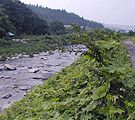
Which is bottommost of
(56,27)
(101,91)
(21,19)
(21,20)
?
(56,27)

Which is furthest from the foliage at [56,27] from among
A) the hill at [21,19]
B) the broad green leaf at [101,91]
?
the broad green leaf at [101,91]

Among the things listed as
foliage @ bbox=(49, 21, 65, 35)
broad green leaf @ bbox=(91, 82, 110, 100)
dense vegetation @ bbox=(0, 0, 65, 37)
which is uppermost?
broad green leaf @ bbox=(91, 82, 110, 100)

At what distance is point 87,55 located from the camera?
16.2 ft

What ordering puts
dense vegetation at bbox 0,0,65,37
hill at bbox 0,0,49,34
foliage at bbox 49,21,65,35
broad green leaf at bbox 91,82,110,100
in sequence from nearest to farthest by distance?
broad green leaf at bbox 91,82,110,100
dense vegetation at bbox 0,0,65,37
hill at bbox 0,0,49,34
foliage at bbox 49,21,65,35

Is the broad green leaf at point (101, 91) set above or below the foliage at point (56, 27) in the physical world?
above

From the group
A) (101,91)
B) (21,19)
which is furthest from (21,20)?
(101,91)

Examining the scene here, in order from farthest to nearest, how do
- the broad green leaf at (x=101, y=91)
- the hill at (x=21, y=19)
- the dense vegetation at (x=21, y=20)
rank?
the hill at (x=21, y=19), the dense vegetation at (x=21, y=20), the broad green leaf at (x=101, y=91)

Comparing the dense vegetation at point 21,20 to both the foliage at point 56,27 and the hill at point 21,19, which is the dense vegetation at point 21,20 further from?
the foliage at point 56,27

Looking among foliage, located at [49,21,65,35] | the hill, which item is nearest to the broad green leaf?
the hill

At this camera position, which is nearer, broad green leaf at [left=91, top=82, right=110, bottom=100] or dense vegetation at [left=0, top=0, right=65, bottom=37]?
broad green leaf at [left=91, top=82, right=110, bottom=100]

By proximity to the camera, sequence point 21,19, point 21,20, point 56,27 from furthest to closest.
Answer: point 56,27
point 21,19
point 21,20

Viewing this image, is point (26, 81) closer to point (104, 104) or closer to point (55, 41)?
point (104, 104)

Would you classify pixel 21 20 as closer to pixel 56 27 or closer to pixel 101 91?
pixel 56 27

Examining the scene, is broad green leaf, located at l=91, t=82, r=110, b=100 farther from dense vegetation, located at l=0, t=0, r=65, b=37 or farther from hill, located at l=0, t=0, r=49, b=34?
hill, located at l=0, t=0, r=49, b=34
